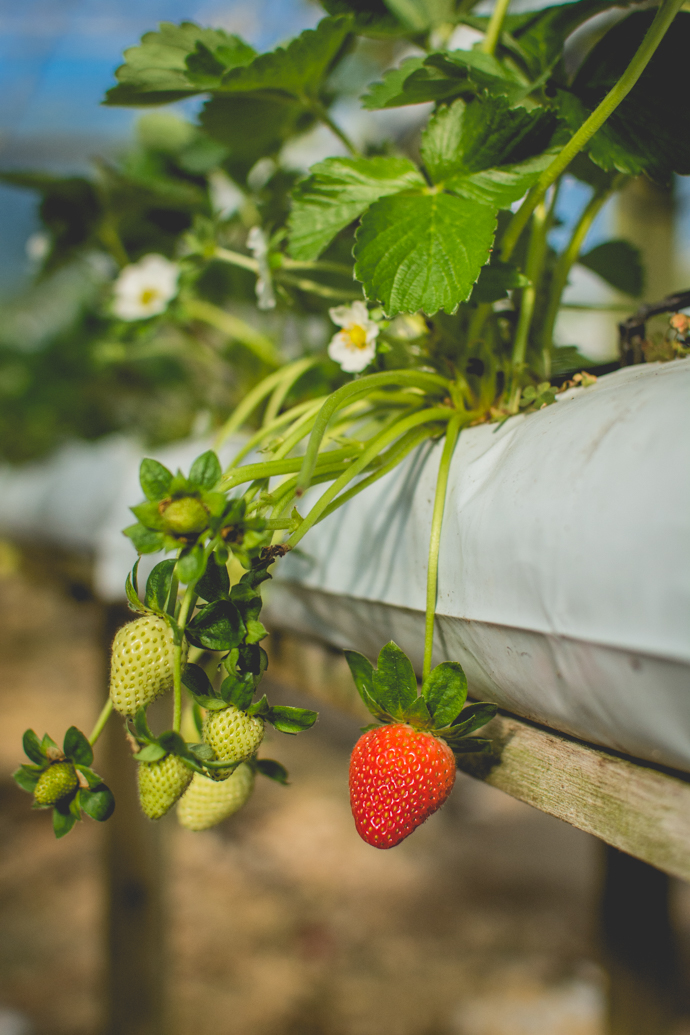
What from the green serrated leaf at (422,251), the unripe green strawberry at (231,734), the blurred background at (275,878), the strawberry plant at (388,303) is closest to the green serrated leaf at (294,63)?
the strawberry plant at (388,303)

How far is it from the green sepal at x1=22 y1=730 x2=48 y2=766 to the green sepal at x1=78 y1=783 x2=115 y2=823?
0.08 feet

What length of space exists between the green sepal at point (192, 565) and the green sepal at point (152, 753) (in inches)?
3.1

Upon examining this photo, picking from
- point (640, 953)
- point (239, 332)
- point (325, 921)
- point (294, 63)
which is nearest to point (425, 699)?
point (294, 63)

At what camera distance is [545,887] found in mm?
2223

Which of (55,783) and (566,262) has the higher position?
(566,262)

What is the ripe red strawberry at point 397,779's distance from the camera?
293 mm

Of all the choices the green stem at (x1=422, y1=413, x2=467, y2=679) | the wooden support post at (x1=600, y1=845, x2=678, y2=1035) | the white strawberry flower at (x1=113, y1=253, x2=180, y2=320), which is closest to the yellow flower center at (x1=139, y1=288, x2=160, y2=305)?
the white strawberry flower at (x1=113, y1=253, x2=180, y2=320)

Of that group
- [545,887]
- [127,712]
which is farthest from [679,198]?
[545,887]

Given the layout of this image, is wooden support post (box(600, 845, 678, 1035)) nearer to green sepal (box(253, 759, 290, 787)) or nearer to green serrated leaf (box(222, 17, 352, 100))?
green sepal (box(253, 759, 290, 787))

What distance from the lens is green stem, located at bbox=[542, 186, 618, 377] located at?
0.43 metres

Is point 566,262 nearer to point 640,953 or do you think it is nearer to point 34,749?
point 34,749

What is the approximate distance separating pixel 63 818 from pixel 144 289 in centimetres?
56

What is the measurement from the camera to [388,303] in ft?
1.08

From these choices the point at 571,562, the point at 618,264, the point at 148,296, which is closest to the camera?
the point at 571,562
